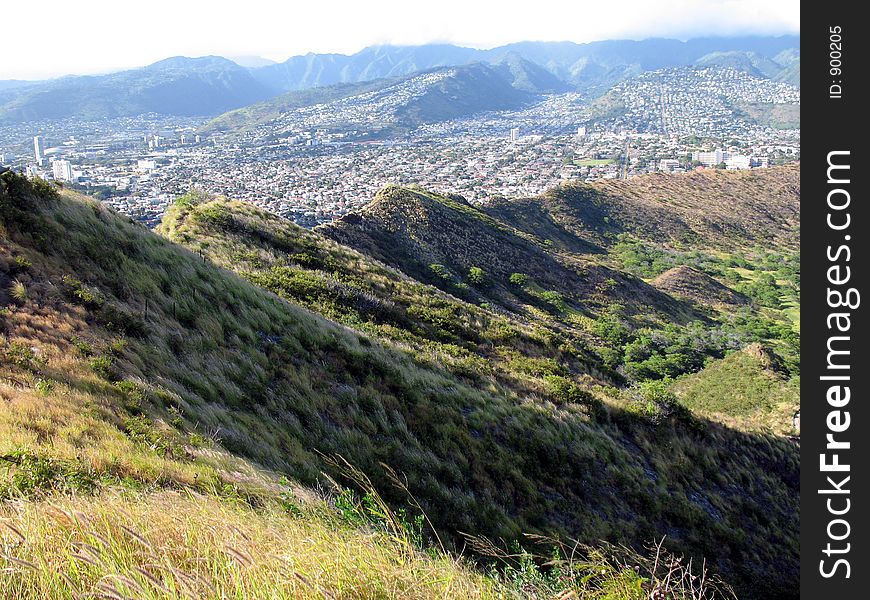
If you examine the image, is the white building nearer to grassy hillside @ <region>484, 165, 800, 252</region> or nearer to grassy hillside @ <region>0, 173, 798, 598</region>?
grassy hillside @ <region>484, 165, 800, 252</region>

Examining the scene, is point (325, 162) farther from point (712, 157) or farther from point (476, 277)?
point (476, 277)

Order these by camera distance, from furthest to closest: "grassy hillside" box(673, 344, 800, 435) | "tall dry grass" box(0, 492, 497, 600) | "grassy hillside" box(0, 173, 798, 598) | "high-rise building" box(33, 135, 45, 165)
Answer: "high-rise building" box(33, 135, 45, 165)
"grassy hillside" box(673, 344, 800, 435)
"grassy hillside" box(0, 173, 798, 598)
"tall dry grass" box(0, 492, 497, 600)

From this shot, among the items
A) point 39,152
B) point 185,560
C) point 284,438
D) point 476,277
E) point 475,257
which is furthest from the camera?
point 39,152

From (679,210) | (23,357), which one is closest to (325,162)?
(679,210)

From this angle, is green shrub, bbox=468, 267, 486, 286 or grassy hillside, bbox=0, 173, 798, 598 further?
green shrub, bbox=468, 267, 486, 286

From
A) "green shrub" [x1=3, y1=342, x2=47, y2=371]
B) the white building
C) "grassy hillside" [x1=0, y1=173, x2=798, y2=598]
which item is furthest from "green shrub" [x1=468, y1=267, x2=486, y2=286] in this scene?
the white building

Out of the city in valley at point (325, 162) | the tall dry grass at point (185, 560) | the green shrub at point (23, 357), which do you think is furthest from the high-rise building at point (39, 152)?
the tall dry grass at point (185, 560)

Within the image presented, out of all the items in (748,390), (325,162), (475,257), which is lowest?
(748,390)

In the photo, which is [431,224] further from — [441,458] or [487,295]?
[441,458]
